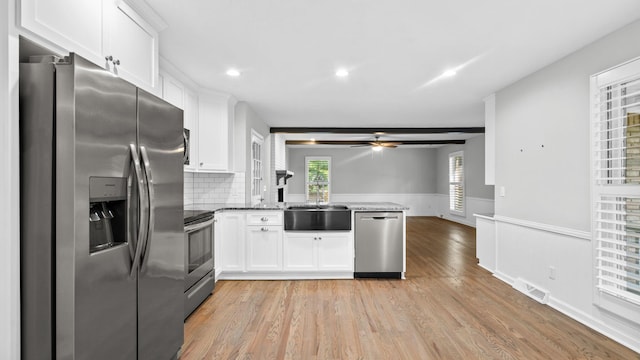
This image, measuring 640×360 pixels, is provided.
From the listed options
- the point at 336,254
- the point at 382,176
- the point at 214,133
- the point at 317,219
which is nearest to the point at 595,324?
the point at 336,254

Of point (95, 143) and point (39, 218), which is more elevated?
point (95, 143)

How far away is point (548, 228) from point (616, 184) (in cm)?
80

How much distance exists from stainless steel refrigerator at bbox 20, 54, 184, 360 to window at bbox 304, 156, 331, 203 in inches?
350

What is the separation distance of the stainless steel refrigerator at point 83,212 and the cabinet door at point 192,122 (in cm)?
216

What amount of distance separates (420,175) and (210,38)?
29.9 feet

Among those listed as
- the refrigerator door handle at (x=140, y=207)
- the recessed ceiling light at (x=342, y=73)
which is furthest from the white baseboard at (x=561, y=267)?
the refrigerator door handle at (x=140, y=207)

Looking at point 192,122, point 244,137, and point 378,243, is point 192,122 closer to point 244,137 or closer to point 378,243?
point 244,137

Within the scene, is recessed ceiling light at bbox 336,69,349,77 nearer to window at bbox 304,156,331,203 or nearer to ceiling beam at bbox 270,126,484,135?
ceiling beam at bbox 270,126,484,135

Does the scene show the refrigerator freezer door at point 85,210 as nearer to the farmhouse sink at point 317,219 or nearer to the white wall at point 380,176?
the farmhouse sink at point 317,219

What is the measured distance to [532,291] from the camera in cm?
337

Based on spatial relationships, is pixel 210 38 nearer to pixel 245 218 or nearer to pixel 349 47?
pixel 349 47

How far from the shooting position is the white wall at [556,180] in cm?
264

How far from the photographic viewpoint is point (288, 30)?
2469mm

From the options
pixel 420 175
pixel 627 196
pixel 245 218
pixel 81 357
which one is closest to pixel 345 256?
pixel 245 218
